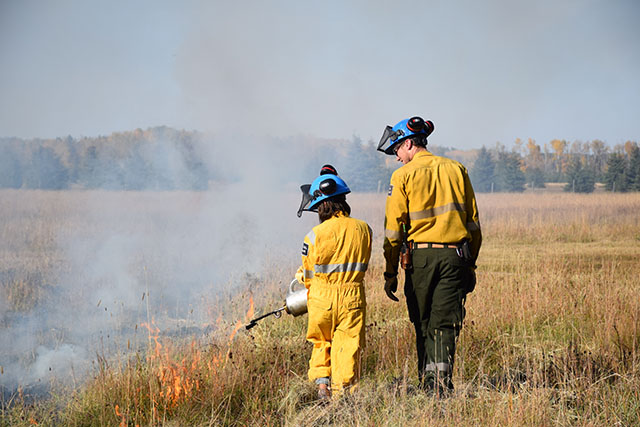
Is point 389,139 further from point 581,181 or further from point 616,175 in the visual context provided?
point 581,181

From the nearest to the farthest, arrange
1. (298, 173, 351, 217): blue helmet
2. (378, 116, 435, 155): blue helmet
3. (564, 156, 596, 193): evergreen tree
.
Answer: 1. (298, 173, 351, 217): blue helmet
2. (378, 116, 435, 155): blue helmet
3. (564, 156, 596, 193): evergreen tree

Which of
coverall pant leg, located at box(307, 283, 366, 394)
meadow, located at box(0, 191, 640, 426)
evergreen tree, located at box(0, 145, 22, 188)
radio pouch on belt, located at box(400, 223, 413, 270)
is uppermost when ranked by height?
evergreen tree, located at box(0, 145, 22, 188)

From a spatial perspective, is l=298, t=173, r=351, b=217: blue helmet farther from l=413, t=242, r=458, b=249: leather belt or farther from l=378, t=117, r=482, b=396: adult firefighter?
l=413, t=242, r=458, b=249: leather belt

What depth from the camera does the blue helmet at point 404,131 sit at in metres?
3.87

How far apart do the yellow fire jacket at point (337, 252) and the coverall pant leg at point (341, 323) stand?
8 cm

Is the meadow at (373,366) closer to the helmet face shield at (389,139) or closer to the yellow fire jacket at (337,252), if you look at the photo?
the yellow fire jacket at (337,252)

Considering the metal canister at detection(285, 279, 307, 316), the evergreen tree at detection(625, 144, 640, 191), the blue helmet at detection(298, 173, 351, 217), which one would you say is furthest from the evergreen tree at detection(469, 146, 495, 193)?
the blue helmet at detection(298, 173, 351, 217)

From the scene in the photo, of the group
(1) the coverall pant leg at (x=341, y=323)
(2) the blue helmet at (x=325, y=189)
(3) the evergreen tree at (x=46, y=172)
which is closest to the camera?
(1) the coverall pant leg at (x=341, y=323)

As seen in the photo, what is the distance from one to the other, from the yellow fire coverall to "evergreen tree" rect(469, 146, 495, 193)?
188ft

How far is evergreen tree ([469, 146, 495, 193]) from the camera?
58.5 meters

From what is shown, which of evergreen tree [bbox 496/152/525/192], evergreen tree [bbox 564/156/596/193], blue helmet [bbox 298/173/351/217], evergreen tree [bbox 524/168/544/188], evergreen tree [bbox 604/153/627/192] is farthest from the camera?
evergreen tree [bbox 524/168/544/188]

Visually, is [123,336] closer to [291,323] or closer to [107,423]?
[291,323]

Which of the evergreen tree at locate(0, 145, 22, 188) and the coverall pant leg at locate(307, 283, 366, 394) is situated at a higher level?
the evergreen tree at locate(0, 145, 22, 188)

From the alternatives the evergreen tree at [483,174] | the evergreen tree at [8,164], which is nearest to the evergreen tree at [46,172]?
the evergreen tree at [8,164]
